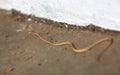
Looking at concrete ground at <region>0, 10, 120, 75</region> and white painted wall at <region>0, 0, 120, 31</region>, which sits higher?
white painted wall at <region>0, 0, 120, 31</region>

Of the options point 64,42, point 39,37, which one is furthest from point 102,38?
point 39,37

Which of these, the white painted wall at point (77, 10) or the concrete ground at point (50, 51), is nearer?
the concrete ground at point (50, 51)

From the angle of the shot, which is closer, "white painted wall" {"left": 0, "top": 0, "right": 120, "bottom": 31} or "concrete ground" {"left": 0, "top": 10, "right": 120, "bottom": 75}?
"concrete ground" {"left": 0, "top": 10, "right": 120, "bottom": 75}

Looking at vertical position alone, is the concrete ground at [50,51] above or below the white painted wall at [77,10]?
below

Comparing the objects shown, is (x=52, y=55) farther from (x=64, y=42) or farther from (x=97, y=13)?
(x=97, y=13)
